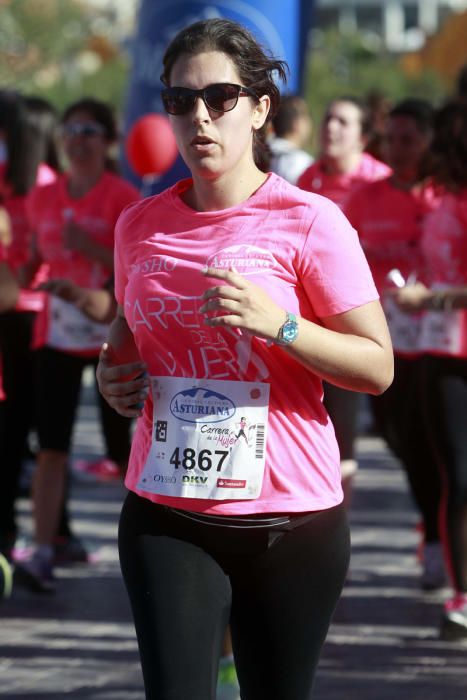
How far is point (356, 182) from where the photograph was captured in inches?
250

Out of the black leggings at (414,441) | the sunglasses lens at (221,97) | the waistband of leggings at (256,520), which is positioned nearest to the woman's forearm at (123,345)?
the waistband of leggings at (256,520)

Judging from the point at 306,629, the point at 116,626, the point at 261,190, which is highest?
the point at 261,190

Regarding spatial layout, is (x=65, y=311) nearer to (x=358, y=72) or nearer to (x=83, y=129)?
(x=83, y=129)

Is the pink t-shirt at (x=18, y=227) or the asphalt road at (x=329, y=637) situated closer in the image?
the asphalt road at (x=329, y=637)

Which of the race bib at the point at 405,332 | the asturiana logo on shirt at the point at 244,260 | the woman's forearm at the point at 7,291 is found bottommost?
the race bib at the point at 405,332

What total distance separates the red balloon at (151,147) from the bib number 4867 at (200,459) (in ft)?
24.5

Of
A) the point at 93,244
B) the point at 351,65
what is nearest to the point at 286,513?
the point at 93,244

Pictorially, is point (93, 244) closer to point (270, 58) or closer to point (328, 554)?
point (270, 58)

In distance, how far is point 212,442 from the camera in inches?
114

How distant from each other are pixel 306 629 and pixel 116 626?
101 inches

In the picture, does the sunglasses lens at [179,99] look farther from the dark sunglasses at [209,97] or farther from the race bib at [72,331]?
the race bib at [72,331]

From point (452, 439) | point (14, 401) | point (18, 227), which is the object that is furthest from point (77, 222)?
point (452, 439)

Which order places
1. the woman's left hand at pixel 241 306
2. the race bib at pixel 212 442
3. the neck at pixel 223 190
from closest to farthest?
the woman's left hand at pixel 241 306, the race bib at pixel 212 442, the neck at pixel 223 190

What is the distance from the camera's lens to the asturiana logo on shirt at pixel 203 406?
2.88 metres
